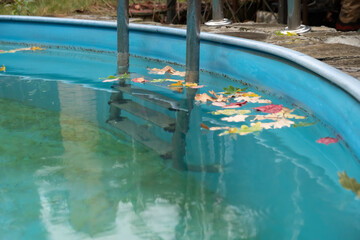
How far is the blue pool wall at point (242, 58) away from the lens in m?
1.93

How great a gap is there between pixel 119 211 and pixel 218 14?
3369 millimetres

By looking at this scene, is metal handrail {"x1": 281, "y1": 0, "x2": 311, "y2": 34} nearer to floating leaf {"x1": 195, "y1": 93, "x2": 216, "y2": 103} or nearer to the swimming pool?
the swimming pool

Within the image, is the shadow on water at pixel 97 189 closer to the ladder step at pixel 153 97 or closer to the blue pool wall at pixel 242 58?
the ladder step at pixel 153 97

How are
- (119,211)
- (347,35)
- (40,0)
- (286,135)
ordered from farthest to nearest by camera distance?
(40,0), (347,35), (286,135), (119,211)

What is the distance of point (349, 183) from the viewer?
1.52 meters

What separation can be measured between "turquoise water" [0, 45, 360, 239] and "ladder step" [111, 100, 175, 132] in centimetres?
2

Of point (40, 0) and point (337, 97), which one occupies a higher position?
point (40, 0)

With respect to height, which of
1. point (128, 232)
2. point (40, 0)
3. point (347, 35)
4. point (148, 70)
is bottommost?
point (128, 232)

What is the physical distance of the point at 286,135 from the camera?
2.06m

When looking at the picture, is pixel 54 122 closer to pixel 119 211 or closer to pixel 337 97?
pixel 119 211

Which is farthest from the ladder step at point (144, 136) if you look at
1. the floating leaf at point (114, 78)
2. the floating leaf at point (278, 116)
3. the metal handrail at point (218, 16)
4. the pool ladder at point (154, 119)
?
the metal handrail at point (218, 16)

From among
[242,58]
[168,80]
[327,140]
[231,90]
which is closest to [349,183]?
[327,140]

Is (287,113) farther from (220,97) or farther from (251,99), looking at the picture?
(220,97)

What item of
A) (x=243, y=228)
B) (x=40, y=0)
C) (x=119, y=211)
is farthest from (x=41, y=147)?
(x=40, y=0)
